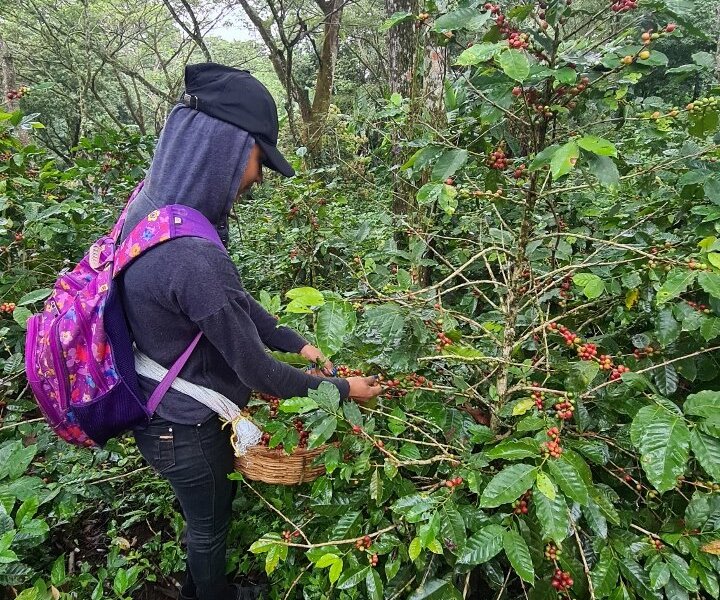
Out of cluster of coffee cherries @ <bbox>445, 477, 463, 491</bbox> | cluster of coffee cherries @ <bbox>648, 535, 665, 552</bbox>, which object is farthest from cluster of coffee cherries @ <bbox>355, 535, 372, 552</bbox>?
cluster of coffee cherries @ <bbox>648, 535, 665, 552</bbox>

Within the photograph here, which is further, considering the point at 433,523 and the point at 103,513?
the point at 103,513

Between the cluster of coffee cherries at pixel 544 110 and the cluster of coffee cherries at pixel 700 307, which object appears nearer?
the cluster of coffee cherries at pixel 544 110

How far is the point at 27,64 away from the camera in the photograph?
11.5 meters

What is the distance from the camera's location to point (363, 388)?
1.50 m

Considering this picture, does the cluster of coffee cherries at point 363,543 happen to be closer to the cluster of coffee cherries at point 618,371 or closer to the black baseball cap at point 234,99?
the cluster of coffee cherries at point 618,371

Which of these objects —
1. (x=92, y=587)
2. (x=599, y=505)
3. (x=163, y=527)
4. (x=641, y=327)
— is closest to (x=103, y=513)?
(x=163, y=527)

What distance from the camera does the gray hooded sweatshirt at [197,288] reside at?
4.40 feet

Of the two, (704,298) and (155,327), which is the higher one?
(155,327)

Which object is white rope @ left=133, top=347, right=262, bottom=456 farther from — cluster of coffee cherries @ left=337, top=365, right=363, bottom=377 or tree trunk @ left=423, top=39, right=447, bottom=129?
tree trunk @ left=423, top=39, right=447, bottom=129

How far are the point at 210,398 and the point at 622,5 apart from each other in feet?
5.10

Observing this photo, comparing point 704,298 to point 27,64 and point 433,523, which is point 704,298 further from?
point 27,64

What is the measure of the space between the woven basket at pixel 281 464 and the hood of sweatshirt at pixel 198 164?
774 mm

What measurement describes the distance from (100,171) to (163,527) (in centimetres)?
266

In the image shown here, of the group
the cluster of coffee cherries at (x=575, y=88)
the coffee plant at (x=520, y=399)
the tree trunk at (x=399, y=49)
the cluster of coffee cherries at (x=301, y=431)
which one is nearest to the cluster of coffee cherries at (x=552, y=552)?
the coffee plant at (x=520, y=399)
